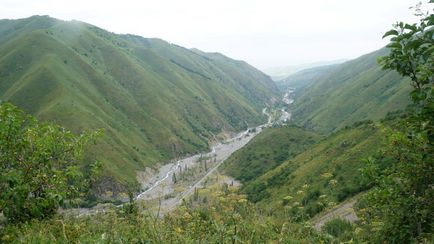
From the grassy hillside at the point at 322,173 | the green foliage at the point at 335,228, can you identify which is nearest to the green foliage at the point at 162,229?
the green foliage at the point at 335,228

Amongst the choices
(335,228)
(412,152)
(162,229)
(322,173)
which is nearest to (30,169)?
(162,229)

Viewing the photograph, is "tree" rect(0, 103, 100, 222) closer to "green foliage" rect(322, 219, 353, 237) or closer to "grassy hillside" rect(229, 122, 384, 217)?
"green foliage" rect(322, 219, 353, 237)

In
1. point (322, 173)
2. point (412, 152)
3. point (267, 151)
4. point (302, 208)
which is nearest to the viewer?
point (412, 152)

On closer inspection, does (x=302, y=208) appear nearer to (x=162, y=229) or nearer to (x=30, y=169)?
(x=162, y=229)

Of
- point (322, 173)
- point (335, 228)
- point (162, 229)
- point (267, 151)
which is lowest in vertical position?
point (267, 151)

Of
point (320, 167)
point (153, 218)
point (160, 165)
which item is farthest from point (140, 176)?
point (153, 218)

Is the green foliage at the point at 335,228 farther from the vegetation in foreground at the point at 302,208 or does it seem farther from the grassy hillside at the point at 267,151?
the grassy hillside at the point at 267,151
